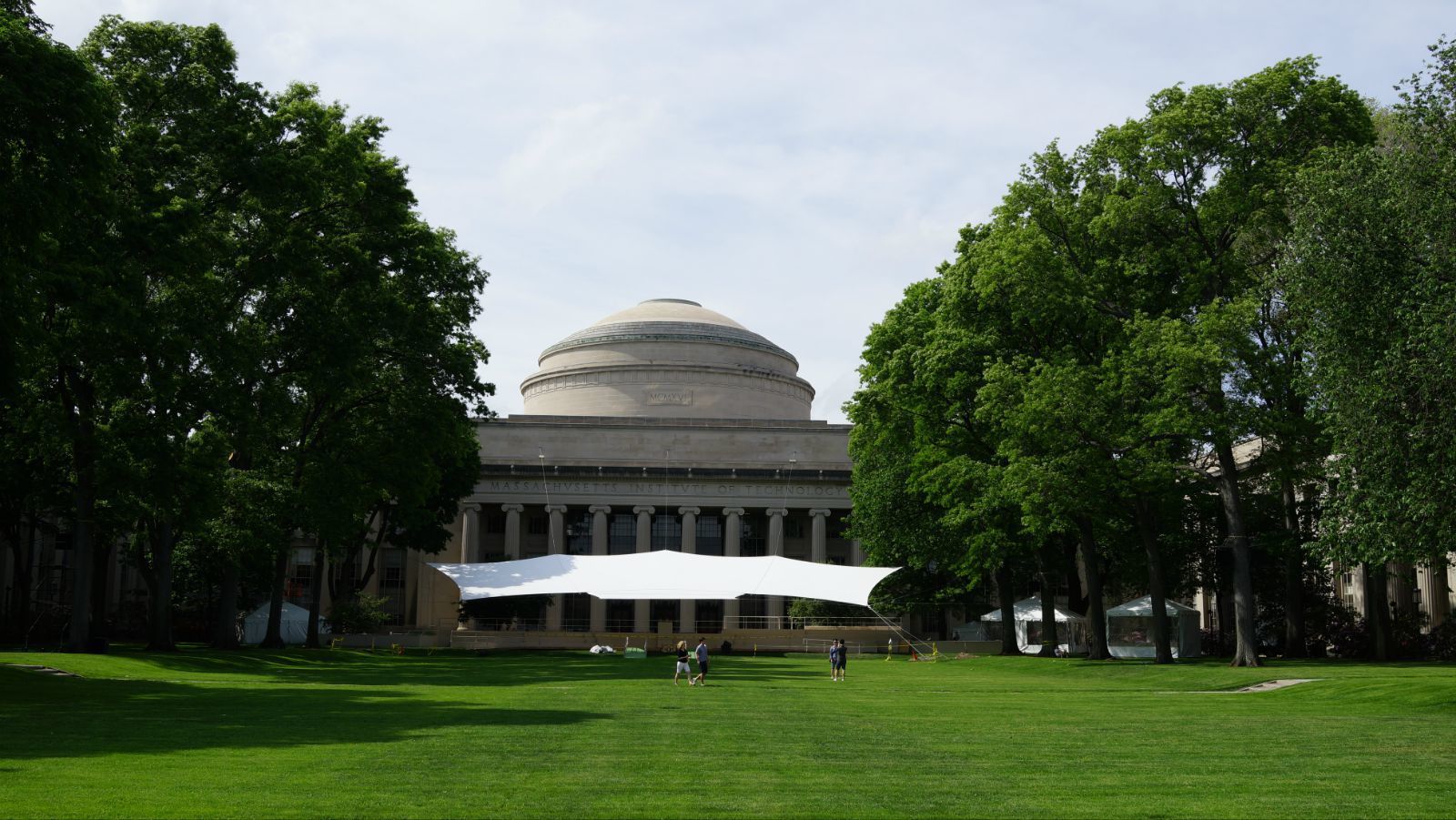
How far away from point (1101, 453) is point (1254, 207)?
9060 mm

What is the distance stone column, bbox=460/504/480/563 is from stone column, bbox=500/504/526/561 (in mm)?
2143

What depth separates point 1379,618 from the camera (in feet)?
166

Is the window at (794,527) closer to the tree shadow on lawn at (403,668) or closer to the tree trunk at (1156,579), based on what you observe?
the tree shadow on lawn at (403,668)

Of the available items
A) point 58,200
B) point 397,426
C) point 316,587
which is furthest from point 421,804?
point 316,587

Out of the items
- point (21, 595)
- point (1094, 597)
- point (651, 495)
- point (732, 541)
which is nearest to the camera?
point (1094, 597)

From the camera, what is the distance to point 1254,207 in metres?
42.9

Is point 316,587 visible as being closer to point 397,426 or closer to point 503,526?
point 397,426

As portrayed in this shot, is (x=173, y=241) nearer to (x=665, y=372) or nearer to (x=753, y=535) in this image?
(x=753, y=535)

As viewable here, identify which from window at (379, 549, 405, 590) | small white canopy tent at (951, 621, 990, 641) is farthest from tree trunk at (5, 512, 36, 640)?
small white canopy tent at (951, 621, 990, 641)

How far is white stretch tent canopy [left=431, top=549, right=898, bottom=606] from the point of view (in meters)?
58.1

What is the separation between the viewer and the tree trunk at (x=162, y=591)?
46.4 meters

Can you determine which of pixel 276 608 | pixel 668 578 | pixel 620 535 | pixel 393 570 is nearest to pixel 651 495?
pixel 620 535

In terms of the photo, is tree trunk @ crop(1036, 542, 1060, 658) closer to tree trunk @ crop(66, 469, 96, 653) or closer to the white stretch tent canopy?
the white stretch tent canopy

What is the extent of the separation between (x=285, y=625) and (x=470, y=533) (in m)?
25.7
